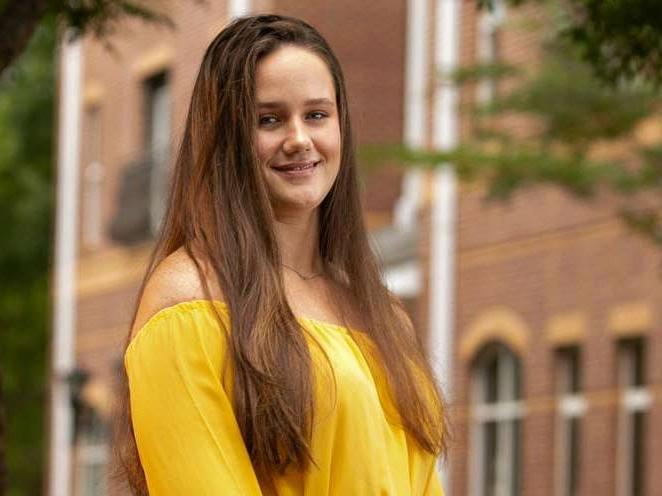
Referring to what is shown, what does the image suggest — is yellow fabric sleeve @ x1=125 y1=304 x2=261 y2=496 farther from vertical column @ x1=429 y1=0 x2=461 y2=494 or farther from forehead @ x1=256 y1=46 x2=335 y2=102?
vertical column @ x1=429 y1=0 x2=461 y2=494

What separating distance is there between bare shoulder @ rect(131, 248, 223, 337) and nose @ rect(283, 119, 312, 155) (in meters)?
0.26

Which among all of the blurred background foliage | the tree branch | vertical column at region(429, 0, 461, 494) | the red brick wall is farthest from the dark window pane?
the tree branch

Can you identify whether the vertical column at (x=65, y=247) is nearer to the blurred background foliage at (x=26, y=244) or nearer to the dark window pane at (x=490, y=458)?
the blurred background foliage at (x=26, y=244)

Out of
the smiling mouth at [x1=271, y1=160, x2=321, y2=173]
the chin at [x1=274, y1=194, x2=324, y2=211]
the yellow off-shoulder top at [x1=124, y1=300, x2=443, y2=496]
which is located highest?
the smiling mouth at [x1=271, y1=160, x2=321, y2=173]

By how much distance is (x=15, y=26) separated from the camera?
295 inches

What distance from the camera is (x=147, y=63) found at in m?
28.5

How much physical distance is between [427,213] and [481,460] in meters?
2.37

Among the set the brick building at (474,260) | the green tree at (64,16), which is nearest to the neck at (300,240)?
the green tree at (64,16)

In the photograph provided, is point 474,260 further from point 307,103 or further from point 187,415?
point 187,415

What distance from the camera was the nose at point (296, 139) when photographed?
454 centimetres

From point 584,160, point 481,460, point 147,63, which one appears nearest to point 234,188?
point 584,160

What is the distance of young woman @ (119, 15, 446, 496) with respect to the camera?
437 centimetres

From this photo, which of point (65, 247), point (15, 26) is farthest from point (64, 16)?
point (65, 247)

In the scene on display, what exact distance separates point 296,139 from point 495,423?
17.6 m
